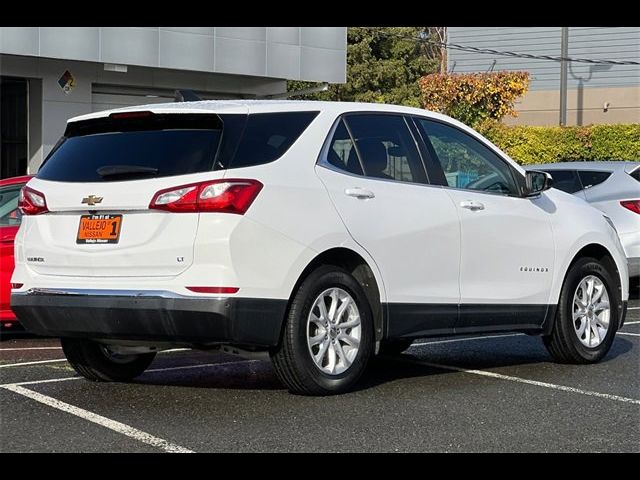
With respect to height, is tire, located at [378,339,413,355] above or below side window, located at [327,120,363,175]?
below

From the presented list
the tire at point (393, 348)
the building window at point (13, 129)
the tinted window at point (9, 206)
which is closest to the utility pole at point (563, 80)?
the building window at point (13, 129)

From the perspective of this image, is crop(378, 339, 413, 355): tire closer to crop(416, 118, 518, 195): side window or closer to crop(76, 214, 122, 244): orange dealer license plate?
crop(416, 118, 518, 195): side window

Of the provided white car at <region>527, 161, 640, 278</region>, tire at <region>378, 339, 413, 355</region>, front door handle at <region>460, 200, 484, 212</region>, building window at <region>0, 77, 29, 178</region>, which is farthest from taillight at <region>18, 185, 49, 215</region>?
building window at <region>0, 77, 29, 178</region>

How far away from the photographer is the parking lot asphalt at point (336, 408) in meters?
5.48

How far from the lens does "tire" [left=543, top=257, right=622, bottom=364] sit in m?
8.15

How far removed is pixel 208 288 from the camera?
6160mm

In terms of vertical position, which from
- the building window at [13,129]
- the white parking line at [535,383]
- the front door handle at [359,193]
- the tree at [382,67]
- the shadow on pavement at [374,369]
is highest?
→ the tree at [382,67]

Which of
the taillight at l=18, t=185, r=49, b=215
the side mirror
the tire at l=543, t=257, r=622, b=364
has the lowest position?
the tire at l=543, t=257, r=622, b=364

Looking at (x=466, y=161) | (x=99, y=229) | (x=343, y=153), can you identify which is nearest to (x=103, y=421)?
(x=99, y=229)

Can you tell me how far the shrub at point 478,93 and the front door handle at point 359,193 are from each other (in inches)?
1043

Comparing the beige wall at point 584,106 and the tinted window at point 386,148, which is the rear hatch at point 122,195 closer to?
the tinted window at point 386,148

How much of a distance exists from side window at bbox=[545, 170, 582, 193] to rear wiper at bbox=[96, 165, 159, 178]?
26.4 ft
